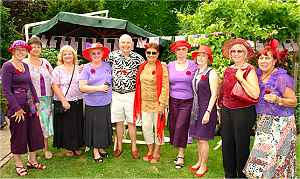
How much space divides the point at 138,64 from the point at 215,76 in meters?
1.21

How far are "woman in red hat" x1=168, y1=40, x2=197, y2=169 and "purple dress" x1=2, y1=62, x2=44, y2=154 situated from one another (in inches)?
70.7

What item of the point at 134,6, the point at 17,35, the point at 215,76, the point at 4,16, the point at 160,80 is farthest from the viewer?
the point at 134,6

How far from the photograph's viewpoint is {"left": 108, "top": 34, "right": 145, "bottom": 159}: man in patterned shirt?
5.69 meters

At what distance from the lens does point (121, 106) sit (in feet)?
19.0

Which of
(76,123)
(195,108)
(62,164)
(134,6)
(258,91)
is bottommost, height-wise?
(62,164)

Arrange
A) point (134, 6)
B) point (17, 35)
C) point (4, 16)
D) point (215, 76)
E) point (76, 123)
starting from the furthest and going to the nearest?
point (134, 6) < point (17, 35) < point (4, 16) < point (76, 123) < point (215, 76)

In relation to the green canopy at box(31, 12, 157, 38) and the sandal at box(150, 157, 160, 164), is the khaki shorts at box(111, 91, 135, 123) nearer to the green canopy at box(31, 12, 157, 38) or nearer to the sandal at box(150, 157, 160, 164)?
the sandal at box(150, 157, 160, 164)

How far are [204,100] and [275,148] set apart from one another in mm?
1127

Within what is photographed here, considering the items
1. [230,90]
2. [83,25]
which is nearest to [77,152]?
[83,25]

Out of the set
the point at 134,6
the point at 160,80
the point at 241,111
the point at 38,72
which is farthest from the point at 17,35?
the point at 241,111

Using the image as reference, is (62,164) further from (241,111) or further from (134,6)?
(134,6)

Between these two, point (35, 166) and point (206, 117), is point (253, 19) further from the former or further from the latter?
point (35, 166)

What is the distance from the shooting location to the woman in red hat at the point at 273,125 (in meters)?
4.31

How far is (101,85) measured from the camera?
5.56 m
